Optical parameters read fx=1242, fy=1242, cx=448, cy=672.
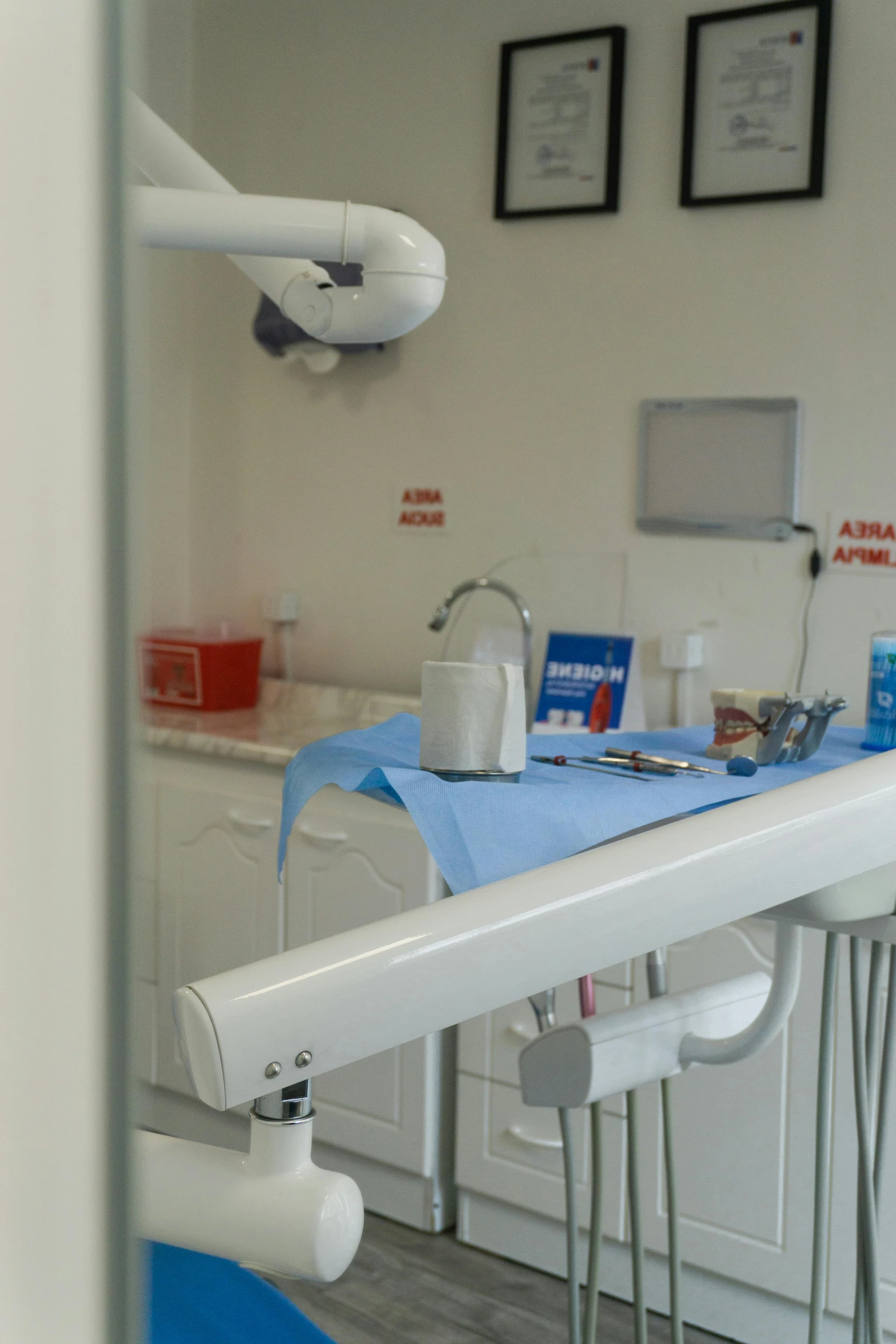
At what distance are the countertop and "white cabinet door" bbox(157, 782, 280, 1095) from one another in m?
0.11

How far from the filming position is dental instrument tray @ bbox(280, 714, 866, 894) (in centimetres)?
71

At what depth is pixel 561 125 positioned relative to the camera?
2510 mm

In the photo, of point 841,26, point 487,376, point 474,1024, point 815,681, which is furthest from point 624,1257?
point 841,26

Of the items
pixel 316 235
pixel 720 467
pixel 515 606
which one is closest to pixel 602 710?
pixel 515 606

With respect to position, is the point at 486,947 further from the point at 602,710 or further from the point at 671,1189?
the point at 602,710

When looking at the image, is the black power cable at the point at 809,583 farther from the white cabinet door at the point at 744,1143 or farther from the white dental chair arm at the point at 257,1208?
the white dental chair arm at the point at 257,1208

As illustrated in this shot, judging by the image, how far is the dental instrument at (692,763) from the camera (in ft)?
3.12

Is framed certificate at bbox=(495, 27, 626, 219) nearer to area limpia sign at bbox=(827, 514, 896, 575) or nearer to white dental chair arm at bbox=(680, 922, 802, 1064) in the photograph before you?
area limpia sign at bbox=(827, 514, 896, 575)

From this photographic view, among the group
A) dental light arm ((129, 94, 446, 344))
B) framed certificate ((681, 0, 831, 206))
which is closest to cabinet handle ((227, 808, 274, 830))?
framed certificate ((681, 0, 831, 206))

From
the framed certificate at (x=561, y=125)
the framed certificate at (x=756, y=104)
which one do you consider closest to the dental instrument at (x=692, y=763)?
the framed certificate at (x=756, y=104)

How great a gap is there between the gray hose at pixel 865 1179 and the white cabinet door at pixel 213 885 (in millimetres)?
1533

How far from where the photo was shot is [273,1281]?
229 centimetres

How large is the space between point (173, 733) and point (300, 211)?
2.05m

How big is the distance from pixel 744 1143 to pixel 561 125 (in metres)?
1.95
